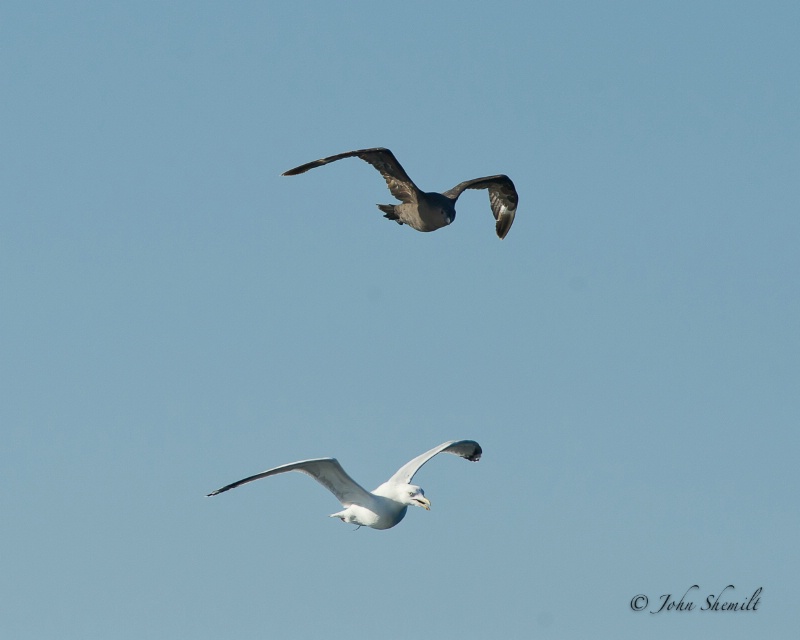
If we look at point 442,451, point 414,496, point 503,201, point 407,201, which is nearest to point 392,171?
point 407,201

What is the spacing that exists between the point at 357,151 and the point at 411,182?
165cm

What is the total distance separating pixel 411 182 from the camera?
131 feet

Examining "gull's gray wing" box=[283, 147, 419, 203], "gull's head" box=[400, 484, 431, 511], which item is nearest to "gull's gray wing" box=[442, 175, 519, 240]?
"gull's gray wing" box=[283, 147, 419, 203]

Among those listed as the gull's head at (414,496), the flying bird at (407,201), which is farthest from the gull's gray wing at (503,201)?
the gull's head at (414,496)

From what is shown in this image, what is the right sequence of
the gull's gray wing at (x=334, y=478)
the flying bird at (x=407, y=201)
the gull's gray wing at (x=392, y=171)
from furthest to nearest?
the flying bird at (x=407, y=201), the gull's gray wing at (x=392, y=171), the gull's gray wing at (x=334, y=478)

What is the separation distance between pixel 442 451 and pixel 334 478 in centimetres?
467

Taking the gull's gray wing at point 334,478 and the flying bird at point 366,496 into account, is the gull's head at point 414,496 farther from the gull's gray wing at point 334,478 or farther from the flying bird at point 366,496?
the gull's gray wing at point 334,478

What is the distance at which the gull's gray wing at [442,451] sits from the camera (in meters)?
34.7

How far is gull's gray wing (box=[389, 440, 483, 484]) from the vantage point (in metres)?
34.7

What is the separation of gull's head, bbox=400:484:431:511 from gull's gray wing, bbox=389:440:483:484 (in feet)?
2.55

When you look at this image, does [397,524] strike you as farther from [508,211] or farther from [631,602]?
[508,211]

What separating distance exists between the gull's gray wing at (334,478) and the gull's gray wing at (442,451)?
1517mm

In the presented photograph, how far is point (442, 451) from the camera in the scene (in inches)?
1454

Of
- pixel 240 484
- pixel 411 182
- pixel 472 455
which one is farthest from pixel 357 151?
pixel 240 484
